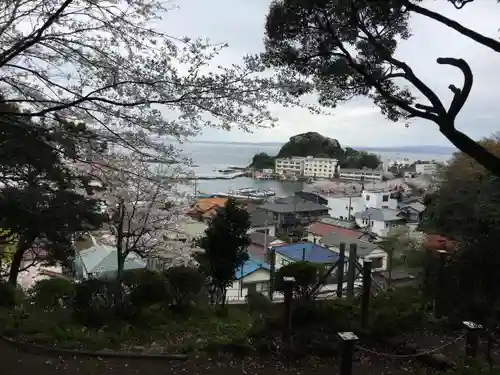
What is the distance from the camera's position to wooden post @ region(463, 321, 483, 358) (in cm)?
324

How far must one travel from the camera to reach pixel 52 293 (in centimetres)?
574

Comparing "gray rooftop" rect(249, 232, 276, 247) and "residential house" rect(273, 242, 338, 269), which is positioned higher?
"residential house" rect(273, 242, 338, 269)

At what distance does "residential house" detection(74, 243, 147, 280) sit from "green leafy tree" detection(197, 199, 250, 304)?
4.93 m

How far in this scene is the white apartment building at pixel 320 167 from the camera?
37662mm

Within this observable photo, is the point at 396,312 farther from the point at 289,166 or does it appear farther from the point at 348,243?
the point at 289,166

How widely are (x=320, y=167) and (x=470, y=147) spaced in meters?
37.0

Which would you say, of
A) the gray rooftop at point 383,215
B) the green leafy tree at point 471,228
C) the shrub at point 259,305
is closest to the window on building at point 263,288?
the shrub at point 259,305

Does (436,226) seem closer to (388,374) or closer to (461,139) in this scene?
(388,374)

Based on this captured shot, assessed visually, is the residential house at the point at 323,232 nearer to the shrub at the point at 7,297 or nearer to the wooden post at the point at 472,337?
the shrub at the point at 7,297

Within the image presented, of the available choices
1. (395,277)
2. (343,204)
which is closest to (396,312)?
(395,277)

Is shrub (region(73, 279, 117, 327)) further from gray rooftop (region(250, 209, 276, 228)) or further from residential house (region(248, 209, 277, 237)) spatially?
gray rooftop (region(250, 209, 276, 228))

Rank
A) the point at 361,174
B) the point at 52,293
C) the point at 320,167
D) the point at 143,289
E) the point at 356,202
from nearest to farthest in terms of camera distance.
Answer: the point at 143,289 < the point at 52,293 < the point at 356,202 < the point at 361,174 < the point at 320,167

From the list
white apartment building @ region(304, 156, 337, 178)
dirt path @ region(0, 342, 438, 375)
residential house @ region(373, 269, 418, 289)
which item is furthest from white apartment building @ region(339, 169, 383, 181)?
dirt path @ region(0, 342, 438, 375)

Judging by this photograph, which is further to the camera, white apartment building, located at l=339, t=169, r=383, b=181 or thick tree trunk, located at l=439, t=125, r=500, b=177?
white apartment building, located at l=339, t=169, r=383, b=181
